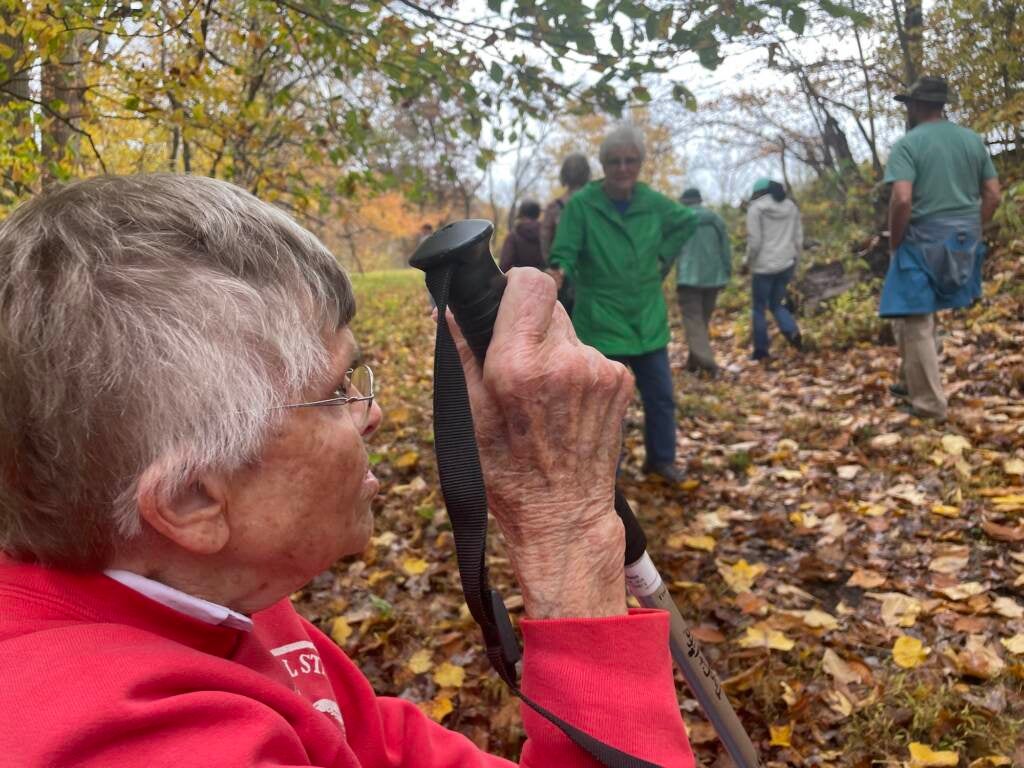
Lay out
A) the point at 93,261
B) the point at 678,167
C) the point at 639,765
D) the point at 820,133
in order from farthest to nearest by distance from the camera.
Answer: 1. the point at 678,167
2. the point at 820,133
3. the point at 639,765
4. the point at 93,261

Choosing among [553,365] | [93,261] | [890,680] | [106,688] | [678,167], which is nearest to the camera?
[106,688]

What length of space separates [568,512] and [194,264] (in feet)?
2.11

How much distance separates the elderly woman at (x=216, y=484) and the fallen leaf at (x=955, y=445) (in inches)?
163

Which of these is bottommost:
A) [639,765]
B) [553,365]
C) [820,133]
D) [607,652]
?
[639,765]

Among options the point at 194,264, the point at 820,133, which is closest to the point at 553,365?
the point at 194,264

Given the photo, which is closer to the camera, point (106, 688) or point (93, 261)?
point (106, 688)

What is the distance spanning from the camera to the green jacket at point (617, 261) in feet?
14.4

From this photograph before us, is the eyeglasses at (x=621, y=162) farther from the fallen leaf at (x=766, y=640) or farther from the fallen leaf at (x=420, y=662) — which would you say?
the fallen leaf at (x=420, y=662)

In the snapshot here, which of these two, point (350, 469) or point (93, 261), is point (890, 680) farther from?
point (93, 261)

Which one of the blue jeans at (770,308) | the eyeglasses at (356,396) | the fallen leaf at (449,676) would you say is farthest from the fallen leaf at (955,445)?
the eyeglasses at (356,396)

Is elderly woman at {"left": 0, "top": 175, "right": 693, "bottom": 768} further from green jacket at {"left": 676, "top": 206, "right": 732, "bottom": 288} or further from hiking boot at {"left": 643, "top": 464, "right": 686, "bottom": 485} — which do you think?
green jacket at {"left": 676, "top": 206, "right": 732, "bottom": 288}

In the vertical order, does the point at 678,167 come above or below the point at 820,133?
above

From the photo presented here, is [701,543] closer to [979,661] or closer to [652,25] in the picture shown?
[979,661]

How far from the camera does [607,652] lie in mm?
1085
